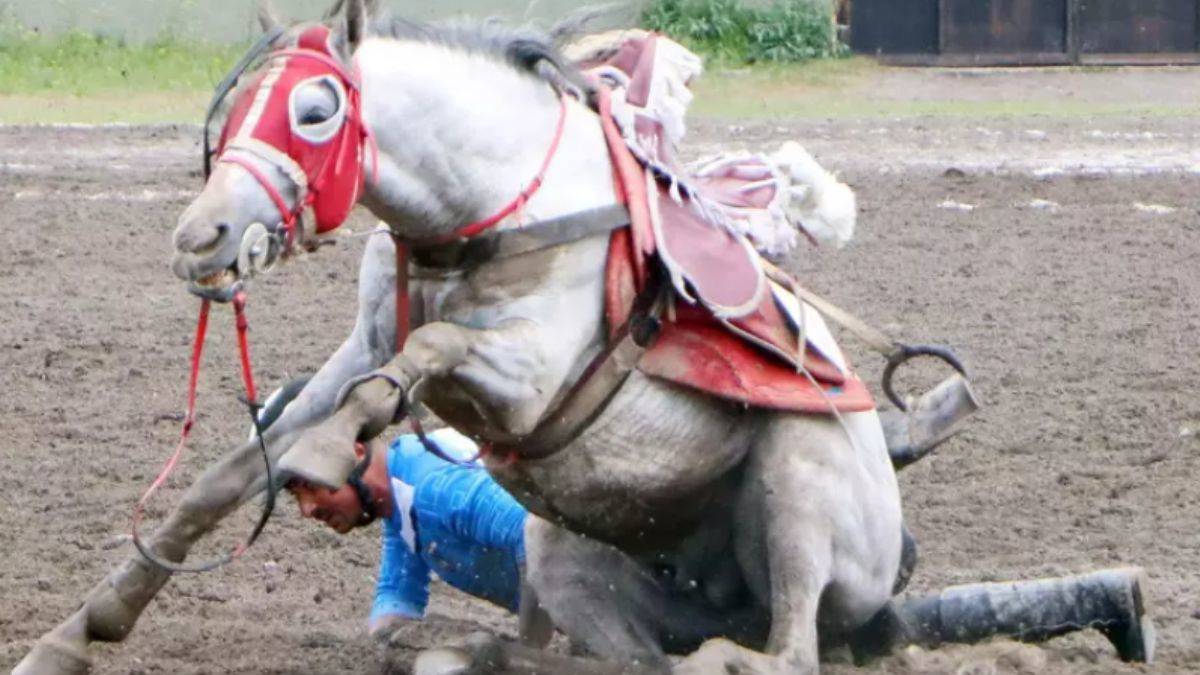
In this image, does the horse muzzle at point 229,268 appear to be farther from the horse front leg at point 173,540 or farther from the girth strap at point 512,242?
the horse front leg at point 173,540

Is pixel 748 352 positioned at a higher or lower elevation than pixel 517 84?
lower

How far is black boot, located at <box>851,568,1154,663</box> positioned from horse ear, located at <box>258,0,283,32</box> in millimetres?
2067

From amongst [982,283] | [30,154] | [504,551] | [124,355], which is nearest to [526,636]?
[504,551]

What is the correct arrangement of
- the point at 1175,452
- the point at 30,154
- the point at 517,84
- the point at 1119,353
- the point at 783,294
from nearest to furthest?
the point at 517,84
the point at 783,294
the point at 1175,452
the point at 1119,353
the point at 30,154

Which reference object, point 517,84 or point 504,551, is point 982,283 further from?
point 517,84

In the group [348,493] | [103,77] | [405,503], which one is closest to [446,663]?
[348,493]

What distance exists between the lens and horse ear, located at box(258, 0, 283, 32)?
4473 mm

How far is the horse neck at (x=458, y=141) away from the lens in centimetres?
443

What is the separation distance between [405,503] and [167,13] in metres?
15.7

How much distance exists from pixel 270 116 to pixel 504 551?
1766mm

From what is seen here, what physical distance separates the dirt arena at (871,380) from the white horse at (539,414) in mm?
466

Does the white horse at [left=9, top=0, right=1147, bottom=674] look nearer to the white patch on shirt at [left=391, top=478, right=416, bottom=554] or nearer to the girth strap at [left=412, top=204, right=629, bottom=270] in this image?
the girth strap at [left=412, top=204, right=629, bottom=270]

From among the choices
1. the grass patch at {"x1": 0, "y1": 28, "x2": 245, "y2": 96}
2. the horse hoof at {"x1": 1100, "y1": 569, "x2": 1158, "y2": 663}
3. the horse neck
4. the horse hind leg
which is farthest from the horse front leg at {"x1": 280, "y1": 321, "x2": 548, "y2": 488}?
the grass patch at {"x1": 0, "y1": 28, "x2": 245, "y2": 96}

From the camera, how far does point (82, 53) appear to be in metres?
19.9
